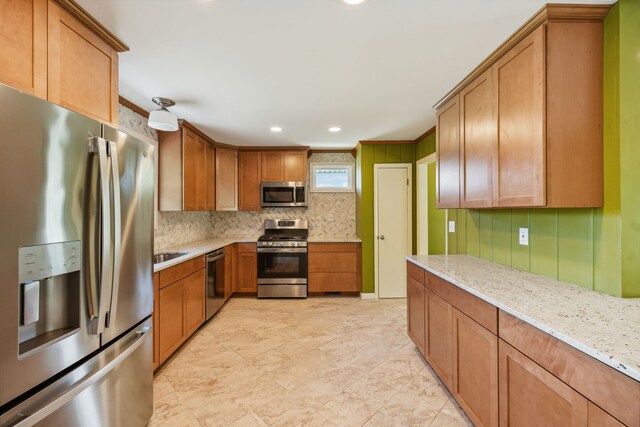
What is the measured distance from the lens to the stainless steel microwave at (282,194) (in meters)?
4.46

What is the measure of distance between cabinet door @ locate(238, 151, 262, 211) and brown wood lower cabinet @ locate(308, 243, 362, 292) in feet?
4.00

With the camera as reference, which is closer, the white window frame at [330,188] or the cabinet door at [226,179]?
the cabinet door at [226,179]

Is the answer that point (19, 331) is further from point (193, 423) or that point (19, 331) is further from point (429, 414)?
point (429, 414)

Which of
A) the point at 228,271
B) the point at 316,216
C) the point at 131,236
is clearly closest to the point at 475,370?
the point at 131,236

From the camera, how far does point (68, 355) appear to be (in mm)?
1104

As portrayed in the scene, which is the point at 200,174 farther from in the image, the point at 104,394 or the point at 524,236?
the point at 524,236

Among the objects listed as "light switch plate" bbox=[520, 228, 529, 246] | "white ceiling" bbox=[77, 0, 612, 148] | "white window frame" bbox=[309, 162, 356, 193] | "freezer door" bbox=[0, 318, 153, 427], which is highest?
"white ceiling" bbox=[77, 0, 612, 148]

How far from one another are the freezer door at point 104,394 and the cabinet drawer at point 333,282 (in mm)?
2741

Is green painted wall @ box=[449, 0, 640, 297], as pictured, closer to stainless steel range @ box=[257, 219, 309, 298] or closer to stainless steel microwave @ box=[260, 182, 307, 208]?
stainless steel range @ box=[257, 219, 309, 298]

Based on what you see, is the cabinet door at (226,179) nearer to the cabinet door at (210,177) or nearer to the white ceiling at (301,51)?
the cabinet door at (210,177)

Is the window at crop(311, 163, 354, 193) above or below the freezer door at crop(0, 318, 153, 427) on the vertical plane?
above

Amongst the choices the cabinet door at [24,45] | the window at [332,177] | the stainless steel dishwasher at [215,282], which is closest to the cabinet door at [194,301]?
the stainless steel dishwasher at [215,282]

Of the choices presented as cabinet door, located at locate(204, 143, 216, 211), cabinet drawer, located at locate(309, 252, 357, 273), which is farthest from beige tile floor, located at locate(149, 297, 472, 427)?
cabinet door, located at locate(204, 143, 216, 211)

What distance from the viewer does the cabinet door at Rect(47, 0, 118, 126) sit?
131 cm
